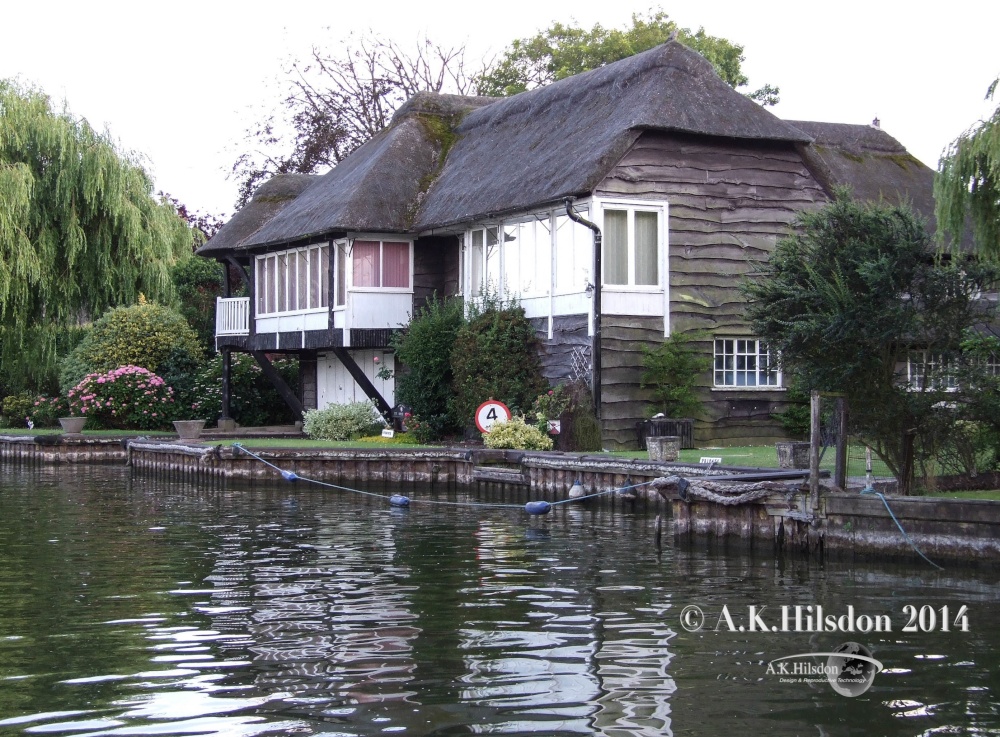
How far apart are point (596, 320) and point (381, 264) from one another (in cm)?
787

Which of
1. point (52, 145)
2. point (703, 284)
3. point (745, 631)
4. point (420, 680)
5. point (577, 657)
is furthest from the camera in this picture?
point (52, 145)

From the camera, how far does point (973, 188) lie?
14766 millimetres

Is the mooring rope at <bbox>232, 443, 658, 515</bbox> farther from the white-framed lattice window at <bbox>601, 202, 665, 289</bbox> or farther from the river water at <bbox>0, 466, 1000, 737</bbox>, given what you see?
the white-framed lattice window at <bbox>601, 202, 665, 289</bbox>

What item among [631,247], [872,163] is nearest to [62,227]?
[631,247]

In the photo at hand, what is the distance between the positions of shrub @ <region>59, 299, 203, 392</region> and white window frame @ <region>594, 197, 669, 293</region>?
1674 centimetres

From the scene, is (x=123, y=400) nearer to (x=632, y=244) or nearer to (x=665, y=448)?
(x=632, y=244)

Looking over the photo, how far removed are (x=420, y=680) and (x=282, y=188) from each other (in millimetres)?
31805

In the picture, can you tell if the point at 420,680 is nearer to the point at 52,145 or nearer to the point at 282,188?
the point at 52,145

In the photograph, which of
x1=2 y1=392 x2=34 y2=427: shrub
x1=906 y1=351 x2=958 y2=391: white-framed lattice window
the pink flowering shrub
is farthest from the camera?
x1=2 y1=392 x2=34 y2=427: shrub

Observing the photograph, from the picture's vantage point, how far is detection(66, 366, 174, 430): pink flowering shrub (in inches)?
1383

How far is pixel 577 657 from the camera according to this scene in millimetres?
9766

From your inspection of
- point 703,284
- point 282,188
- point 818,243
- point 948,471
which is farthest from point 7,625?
point 282,188

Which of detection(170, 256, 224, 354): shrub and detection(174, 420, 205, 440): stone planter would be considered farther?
detection(170, 256, 224, 354): shrub
